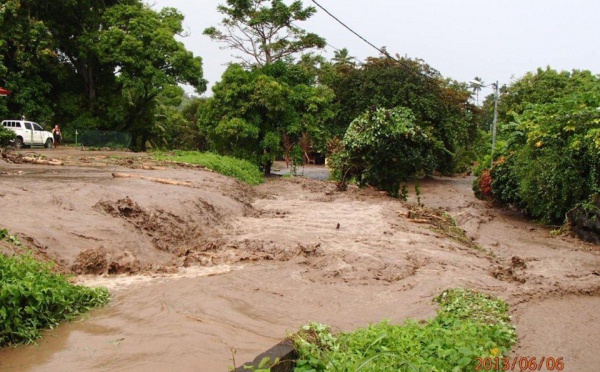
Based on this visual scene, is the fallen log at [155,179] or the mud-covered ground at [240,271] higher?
the fallen log at [155,179]

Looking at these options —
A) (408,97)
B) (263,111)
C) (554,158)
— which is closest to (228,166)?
(263,111)

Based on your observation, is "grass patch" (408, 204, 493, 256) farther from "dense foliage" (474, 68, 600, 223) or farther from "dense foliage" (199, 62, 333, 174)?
"dense foliage" (199, 62, 333, 174)

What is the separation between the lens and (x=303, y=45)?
105 ft

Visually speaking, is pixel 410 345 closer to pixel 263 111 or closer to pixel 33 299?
pixel 33 299

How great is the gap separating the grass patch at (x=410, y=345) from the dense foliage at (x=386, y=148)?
13.4 meters

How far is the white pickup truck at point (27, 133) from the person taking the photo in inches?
1035

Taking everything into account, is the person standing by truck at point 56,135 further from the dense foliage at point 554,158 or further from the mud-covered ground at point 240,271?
the dense foliage at point 554,158

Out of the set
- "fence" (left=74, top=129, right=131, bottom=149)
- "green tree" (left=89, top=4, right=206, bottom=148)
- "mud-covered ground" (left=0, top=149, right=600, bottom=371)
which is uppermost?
"green tree" (left=89, top=4, right=206, bottom=148)

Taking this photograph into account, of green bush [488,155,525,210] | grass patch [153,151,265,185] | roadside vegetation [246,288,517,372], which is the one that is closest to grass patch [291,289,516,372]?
roadside vegetation [246,288,517,372]

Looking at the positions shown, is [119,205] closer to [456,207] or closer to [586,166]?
[586,166]

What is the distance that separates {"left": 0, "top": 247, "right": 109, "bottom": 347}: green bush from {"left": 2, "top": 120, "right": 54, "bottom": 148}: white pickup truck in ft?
74.5

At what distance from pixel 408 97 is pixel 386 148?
519 inches

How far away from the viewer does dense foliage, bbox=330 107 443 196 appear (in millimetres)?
18922

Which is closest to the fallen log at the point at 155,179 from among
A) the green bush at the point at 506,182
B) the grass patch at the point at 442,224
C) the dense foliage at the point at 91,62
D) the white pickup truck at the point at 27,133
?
the grass patch at the point at 442,224
